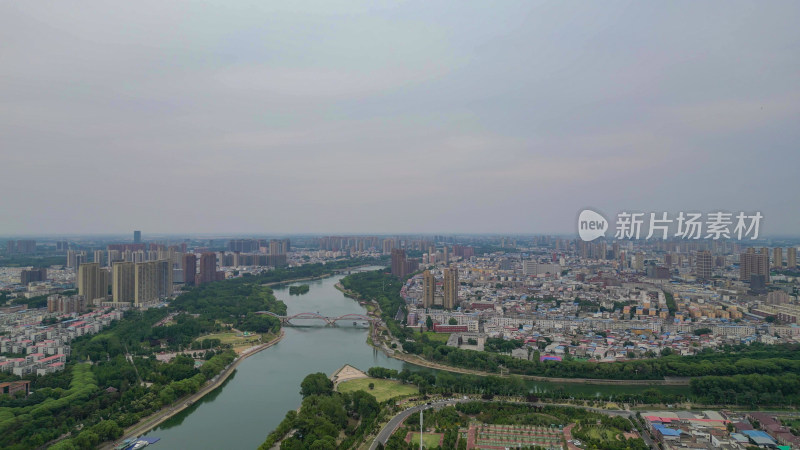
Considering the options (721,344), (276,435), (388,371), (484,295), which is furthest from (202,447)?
(484,295)

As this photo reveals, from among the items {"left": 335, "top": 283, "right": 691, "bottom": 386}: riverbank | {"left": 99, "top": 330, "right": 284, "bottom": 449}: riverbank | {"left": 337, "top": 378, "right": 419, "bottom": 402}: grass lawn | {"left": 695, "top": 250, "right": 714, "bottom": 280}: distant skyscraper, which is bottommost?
{"left": 99, "top": 330, "right": 284, "bottom": 449}: riverbank

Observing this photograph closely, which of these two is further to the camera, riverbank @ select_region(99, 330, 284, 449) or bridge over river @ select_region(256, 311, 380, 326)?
bridge over river @ select_region(256, 311, 380, 326)

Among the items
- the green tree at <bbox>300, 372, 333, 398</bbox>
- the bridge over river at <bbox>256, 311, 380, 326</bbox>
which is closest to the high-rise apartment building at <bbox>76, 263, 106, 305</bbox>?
the bridge over river at <bbox>256, 311, 380, 326</bbox>

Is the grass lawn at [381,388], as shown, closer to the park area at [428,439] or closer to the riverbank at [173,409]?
the park area at [428,439]

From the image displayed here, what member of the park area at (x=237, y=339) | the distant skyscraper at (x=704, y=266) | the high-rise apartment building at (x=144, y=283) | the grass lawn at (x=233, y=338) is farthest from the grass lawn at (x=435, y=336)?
the distant skyscraper at (x=704, y=266)

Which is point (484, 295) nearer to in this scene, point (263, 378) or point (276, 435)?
point (263, 378)

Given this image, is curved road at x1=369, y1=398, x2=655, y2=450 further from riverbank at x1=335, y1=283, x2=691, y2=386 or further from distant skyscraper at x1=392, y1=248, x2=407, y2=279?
distant skyscraper at x1=392, y1=248, x2=407, y2=279
